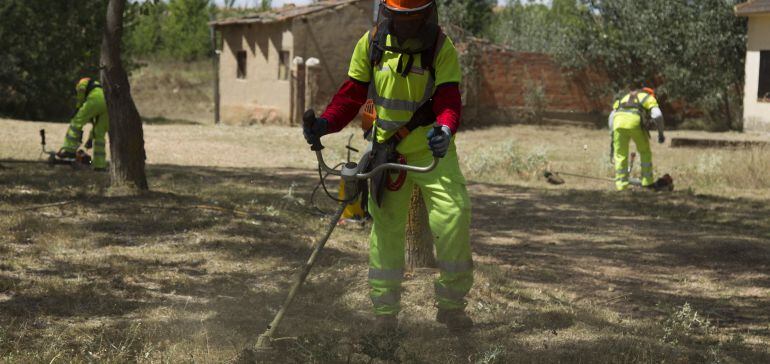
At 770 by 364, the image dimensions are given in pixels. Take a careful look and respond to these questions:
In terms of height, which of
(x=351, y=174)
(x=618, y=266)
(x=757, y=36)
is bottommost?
(x=618, y=266)

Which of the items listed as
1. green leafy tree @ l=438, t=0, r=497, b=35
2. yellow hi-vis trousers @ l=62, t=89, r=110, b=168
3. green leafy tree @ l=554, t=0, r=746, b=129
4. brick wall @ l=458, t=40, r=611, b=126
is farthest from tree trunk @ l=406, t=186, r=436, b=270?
green leafy tree @ l=438, t=0, r=497, b=35

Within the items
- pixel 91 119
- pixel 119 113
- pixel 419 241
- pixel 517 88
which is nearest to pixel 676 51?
pixel 517 88

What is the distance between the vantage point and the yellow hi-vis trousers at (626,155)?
40.0 feet

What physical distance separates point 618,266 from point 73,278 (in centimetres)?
416

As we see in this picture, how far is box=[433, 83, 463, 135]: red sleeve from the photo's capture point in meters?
4.74

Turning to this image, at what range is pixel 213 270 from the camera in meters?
6.61

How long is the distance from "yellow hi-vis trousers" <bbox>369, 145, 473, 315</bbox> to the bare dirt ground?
0.29 m

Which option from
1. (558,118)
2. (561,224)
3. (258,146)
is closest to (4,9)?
(258,146)

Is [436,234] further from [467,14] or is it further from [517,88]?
[467,14]

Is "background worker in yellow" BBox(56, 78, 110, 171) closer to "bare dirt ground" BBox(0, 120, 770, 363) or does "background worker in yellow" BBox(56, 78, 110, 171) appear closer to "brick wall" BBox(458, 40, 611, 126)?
"bare dirt ground" BBox(0, 120, 770, 363)

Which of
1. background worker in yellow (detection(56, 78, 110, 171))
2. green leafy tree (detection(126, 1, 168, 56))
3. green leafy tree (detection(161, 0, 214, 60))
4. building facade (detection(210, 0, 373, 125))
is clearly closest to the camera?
background worker in yellow (detection(56, 78, 110, 171))

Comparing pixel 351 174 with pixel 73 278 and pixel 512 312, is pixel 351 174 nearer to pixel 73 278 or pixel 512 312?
pixel 512 312

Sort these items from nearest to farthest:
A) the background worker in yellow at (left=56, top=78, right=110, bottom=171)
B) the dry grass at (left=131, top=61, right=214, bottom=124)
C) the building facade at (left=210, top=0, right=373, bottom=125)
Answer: the background worker in yellow at (left=56, top=78, right=110, bottom=171)
the building facade at (left=210, top=0, right=373, bottom=125)
the dry grass at (left=131, top=61, right=214, bottom=124)

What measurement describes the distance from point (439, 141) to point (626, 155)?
8.32 m
